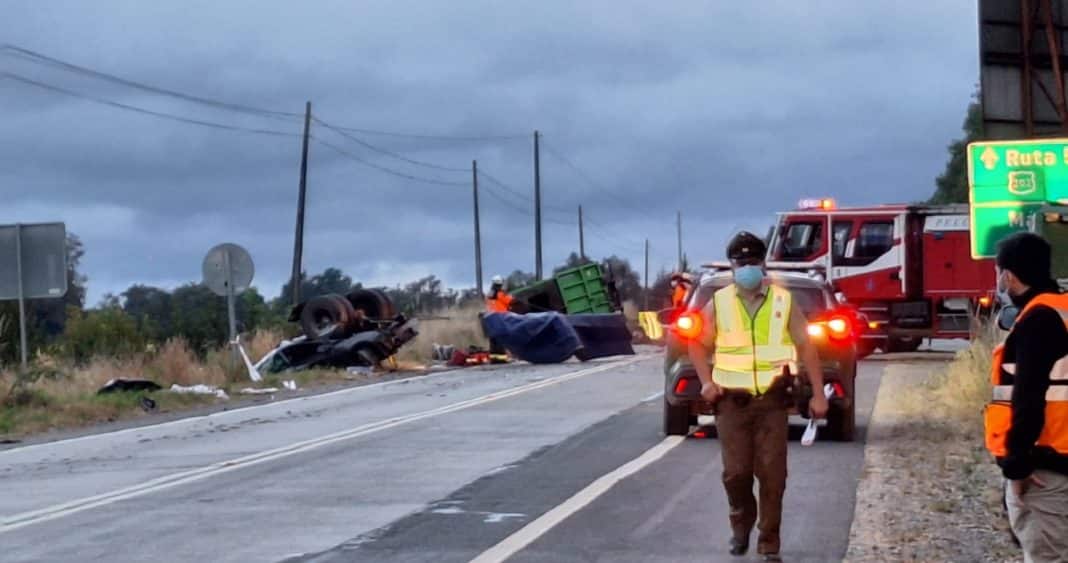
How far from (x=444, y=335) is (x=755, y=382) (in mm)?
34501

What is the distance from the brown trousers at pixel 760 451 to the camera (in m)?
9.58

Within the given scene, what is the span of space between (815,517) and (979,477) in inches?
A: 88.9

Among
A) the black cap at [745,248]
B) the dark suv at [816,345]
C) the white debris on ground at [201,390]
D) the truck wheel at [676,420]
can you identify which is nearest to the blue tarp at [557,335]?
the white debris on ground at [201,390]

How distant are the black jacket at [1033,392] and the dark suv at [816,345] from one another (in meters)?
8.77

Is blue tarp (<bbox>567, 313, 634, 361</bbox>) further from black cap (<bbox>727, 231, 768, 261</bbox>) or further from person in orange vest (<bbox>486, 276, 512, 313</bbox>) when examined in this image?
black cap (<bbox>727, 231, 768, 261</bbox>)

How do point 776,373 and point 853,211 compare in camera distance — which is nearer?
point 776,373

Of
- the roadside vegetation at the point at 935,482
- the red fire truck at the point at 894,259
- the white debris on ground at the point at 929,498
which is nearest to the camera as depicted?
the white debris on ground at the point at 929,498

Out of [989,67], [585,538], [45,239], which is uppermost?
[989,67]

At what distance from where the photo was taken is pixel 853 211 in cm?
3334

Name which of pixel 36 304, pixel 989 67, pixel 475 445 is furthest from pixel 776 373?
pixel 36 304

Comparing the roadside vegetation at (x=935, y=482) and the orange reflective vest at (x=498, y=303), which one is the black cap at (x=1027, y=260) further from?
the orange reflective vest at (x=498, y=303)

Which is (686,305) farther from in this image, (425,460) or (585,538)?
(585,538)

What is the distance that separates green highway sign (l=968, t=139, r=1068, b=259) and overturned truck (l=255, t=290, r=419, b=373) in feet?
58.1

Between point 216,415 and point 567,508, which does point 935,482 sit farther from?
point 216,415
